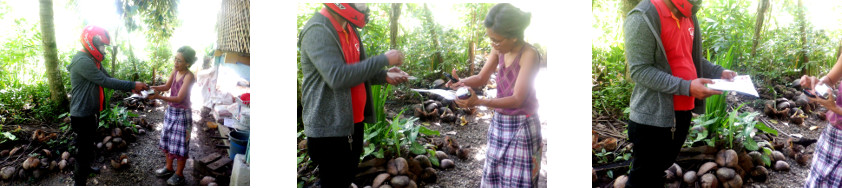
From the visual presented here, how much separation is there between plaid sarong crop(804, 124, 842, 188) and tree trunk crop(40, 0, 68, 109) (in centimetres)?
427

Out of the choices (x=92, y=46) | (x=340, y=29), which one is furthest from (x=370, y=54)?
(x=92, y=46)

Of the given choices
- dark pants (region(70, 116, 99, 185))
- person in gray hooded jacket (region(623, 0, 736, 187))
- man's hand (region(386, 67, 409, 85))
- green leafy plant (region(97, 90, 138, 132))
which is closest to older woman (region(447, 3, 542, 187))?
man's hand (region(386, 67, 409, 85))

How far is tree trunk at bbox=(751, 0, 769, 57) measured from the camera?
2.74 m

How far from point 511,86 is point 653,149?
82 cm

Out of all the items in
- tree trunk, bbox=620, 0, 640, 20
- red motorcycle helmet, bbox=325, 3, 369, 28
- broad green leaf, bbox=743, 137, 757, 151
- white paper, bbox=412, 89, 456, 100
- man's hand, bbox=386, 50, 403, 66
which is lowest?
broad green leaf, bbox=743, 137, 757, 151

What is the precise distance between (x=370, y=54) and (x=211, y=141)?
123 cm

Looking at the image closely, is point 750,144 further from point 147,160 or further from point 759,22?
point 147,160

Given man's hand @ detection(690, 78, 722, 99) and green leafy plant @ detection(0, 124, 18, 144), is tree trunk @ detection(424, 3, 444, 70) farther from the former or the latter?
green leafy plant @ detection(0, 124, 18, 144)

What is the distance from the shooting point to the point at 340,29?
2631 mm

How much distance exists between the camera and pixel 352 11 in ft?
8.77

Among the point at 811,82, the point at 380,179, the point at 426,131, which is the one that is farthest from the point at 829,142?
the point at 380,179

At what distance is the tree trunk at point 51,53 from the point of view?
10.3ft

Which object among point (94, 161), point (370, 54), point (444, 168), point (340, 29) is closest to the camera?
point (340, 29)

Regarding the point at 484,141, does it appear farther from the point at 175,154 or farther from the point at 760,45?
the point at 175,154
